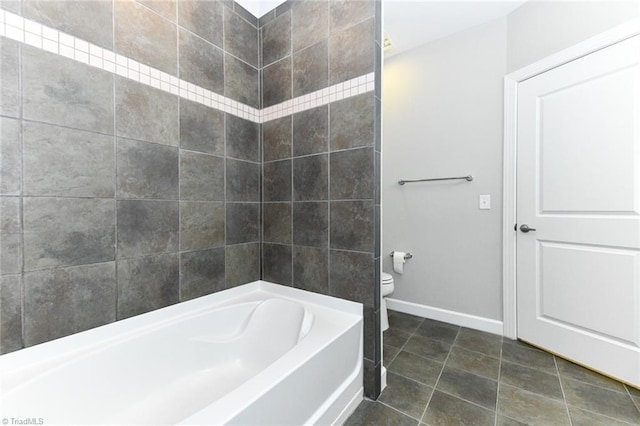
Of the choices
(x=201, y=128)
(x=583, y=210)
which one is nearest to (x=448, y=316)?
(x=583, y=210)

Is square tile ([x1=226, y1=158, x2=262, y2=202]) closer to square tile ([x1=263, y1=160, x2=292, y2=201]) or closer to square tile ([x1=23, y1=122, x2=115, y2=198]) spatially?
square tile ([x1=263, y1=160, x2=292, y2=201])

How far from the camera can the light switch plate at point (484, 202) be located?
2.01m

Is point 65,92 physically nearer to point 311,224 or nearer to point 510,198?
point 311,224

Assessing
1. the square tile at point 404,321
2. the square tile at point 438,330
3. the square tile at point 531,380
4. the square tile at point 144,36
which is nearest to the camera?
the square tile at point 144,36

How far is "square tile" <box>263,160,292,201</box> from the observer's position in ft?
5.46

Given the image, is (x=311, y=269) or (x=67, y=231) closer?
(x=67, y=231)

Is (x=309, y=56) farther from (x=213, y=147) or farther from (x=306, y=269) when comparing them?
(x=306, y=269)

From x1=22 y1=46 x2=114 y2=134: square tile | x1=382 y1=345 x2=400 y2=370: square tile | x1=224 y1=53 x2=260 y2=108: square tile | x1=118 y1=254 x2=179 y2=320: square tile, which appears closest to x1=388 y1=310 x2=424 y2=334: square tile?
x1=382 y1=345 x2=400 y2=370: square tile

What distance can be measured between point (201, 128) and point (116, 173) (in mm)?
503

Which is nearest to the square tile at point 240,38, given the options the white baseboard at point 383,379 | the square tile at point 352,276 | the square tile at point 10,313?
the square tile at point 352,276

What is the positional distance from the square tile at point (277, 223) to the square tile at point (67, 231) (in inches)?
33.3

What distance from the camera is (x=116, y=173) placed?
1147mm

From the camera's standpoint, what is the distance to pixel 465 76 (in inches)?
82.7

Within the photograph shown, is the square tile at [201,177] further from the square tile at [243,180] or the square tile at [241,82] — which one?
the square tile at [241,82]
